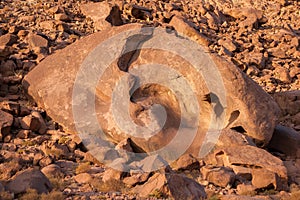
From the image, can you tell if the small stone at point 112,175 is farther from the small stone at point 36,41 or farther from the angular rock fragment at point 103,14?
the angular rock fragment at point 103,14

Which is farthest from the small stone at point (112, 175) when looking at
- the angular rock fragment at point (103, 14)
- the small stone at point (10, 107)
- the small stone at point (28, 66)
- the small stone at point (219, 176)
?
the angular rock fragment at point (103, 14)

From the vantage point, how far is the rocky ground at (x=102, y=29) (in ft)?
24.9

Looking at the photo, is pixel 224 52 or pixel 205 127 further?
pixel 224 52

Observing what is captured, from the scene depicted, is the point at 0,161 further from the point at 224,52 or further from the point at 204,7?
the point at 204,7

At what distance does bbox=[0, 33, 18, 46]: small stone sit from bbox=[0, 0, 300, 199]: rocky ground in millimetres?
46

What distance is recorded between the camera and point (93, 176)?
8172 millimetres

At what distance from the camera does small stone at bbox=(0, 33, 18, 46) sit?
49.4ft

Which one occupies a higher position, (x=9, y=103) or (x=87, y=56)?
(x=87, y=56)

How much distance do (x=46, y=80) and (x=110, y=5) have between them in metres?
8.03

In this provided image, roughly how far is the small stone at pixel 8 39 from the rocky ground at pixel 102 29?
5cm

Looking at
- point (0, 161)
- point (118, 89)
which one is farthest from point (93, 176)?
point (118, 89)

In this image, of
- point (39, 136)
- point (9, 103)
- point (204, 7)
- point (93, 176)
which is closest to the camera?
point (93, 176)

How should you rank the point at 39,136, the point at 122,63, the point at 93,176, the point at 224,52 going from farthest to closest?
the point at 224,52, the point at 122,63, the point at 39,136, the point at 93,176

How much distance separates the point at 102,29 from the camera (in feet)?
59.4
